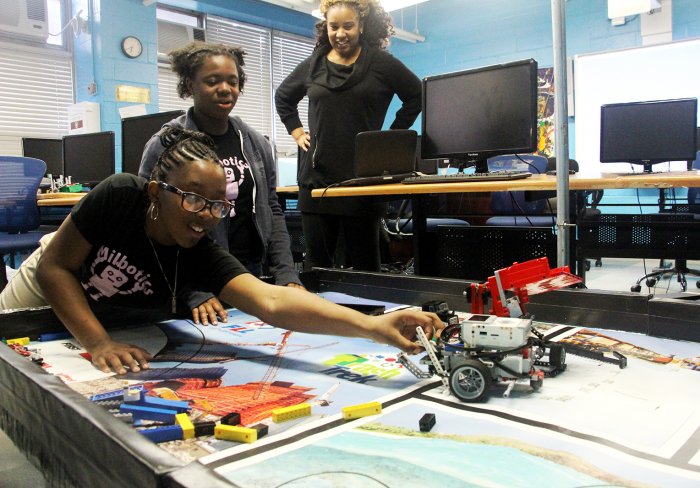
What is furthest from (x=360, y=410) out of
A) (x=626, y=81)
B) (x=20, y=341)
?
(x=626, y=81)

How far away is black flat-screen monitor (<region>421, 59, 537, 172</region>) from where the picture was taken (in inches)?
87.9

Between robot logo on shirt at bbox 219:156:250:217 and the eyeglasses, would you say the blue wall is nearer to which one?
robot logo on shirt at bbox 219:156:250:217

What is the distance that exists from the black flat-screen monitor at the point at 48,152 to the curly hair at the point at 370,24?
127 inches

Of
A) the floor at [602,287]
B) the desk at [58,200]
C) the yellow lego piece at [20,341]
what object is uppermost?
the desk at [58,200]

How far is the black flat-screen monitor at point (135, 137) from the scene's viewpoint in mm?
3094

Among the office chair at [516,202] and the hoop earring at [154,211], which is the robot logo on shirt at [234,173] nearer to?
the hoop earring at [154,211]

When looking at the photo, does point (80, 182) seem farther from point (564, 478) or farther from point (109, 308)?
point (564, 478)

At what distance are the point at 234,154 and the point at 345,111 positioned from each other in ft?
1.92

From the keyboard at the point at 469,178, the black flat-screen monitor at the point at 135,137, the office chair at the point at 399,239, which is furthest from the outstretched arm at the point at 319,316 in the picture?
the office chair at the point at 399,239

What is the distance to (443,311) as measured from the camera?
3.95 feet

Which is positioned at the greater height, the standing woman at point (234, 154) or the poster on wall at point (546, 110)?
the poster on wall at point (546, 110)

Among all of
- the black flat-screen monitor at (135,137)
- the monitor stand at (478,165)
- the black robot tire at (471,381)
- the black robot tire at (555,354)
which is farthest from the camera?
the black flat-screen monitor at (135,137)

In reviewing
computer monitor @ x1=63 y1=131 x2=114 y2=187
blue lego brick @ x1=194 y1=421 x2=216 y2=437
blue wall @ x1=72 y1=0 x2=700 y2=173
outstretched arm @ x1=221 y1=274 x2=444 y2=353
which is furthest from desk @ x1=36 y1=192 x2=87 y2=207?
blue lego brick @ x1=194 y1=421 x2=216 y2=437

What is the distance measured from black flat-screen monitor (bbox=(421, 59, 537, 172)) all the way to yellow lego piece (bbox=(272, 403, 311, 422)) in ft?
5.40
